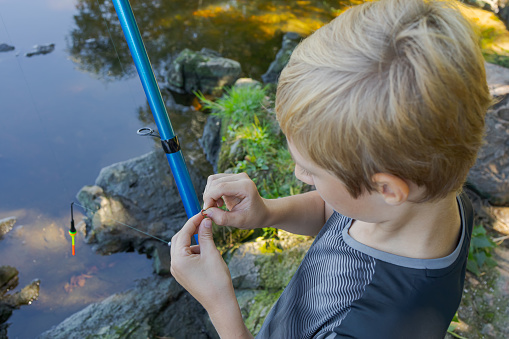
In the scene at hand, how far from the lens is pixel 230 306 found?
1.03 metres

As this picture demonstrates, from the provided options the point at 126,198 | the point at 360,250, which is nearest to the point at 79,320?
the point at 126,198

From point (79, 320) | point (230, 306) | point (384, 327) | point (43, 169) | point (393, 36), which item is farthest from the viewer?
point (43, 169)

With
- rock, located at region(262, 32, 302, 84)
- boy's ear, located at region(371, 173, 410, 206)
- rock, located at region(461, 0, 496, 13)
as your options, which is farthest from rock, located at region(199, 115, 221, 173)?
rock, located at region(461, 0, 496, 13)

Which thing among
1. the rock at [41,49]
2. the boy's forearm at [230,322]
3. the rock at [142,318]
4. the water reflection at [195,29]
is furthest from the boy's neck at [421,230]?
the rock at [41,49]

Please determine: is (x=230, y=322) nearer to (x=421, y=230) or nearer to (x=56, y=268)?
(x=421, y=230)

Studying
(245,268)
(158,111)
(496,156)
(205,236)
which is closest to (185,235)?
(205,236)

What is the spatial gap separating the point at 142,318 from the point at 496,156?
2560 millimetres

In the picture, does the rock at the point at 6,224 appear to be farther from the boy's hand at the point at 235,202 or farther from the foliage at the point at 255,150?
the boy's hand at the point at 235,202

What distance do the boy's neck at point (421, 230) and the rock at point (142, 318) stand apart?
1761 millimetres

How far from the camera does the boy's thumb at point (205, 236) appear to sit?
1081 millimetres

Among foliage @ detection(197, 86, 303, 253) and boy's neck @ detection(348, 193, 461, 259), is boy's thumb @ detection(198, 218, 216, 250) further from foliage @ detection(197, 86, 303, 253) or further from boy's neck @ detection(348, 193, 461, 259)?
foliage @ detection(197, 86, 303, 253)

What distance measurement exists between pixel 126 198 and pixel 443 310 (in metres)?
2.67

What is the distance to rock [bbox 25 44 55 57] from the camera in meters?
4.51

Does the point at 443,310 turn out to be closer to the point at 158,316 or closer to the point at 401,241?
the point at 401,241
